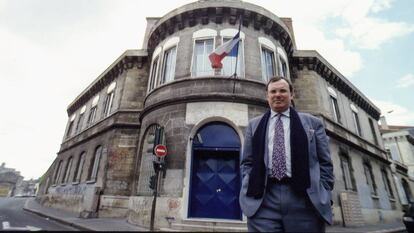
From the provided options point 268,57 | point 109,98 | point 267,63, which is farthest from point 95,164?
point 268,57

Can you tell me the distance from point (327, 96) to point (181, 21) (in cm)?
1074

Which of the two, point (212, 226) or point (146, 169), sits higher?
point (146, 169)

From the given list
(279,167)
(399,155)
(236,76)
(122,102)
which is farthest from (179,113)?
(399,155)

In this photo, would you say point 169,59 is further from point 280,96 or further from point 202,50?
point 280,96

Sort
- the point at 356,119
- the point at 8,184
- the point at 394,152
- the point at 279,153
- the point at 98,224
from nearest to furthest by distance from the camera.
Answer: the point at 279,153 → the point at 98,224 → the point at 356,119 → the point at 394,152 → the point at 8,184

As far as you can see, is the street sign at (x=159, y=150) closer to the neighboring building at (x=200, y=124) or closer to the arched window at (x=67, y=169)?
the neighboring building at (x=200, y=124)

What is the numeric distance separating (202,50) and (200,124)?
401cm

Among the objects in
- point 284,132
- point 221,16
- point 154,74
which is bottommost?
point 284,132

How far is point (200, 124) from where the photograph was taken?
9.02m

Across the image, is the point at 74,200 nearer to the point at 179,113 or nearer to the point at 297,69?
the point at 179,113

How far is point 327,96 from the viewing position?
15.0 meters

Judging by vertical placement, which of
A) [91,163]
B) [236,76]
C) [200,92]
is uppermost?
[236,76]

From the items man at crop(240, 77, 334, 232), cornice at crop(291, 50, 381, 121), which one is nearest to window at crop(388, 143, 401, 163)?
cornice at crop(291, 50, 381, 121)

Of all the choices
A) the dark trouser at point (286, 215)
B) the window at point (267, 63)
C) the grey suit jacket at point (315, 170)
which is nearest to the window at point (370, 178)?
the window at point (267, 63)
